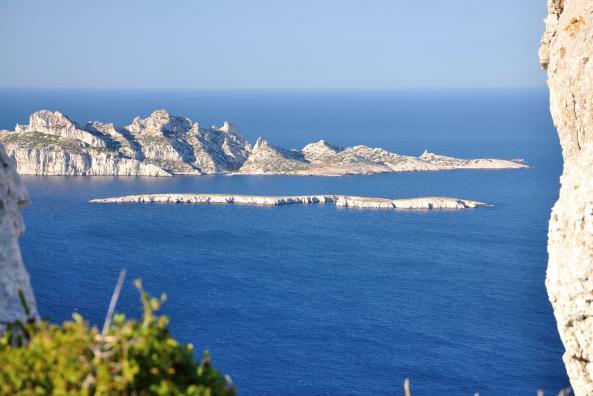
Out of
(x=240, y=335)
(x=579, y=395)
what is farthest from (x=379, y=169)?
(x=579, y=395)

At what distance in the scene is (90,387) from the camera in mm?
11484

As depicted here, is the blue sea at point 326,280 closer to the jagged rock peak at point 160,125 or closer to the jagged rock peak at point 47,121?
the jagged rock peak at point 47,121

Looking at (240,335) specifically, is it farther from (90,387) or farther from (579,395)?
(90,387)

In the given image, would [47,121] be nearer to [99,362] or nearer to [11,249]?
[11,249]

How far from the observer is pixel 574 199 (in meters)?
19.8

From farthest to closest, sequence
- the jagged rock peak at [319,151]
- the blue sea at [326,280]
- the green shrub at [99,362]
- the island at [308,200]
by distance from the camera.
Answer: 1. the jagged rock peak at [319,151]
2. the island at [308,200]
3. the blue sea at [326,280]
4. the green shrub at [99,362]

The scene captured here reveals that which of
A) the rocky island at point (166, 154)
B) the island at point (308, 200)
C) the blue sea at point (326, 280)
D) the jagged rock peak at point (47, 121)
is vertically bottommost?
the blue sea at point (326, 280)

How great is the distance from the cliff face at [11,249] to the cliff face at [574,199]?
12.0 meters

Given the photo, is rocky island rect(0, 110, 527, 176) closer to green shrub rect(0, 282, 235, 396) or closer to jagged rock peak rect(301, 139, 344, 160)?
jagged rock peak rect(301, 139, 344, 160)

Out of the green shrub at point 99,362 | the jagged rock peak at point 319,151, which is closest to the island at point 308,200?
the jagged rock peak at point 319,151

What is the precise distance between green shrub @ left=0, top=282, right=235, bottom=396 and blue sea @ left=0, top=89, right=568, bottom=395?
4803cm

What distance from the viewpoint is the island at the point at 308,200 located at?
14388 centimetres

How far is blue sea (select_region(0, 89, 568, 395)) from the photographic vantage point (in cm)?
6656

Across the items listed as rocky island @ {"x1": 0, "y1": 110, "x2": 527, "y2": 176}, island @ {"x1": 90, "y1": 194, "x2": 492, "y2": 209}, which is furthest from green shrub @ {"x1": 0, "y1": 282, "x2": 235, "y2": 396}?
rocky island @ {"x1": 0, "y1": 110, "x2": 527, "y2": 176}
